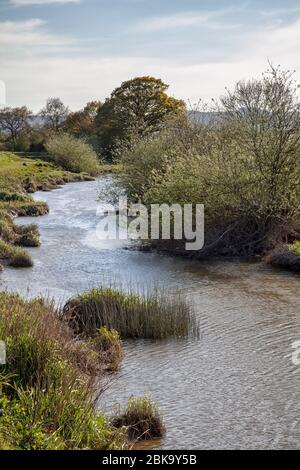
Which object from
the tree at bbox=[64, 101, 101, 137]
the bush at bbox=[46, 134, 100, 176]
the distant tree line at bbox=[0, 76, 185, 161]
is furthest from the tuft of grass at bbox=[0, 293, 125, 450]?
the tree at bbox=[64, 101, 101, 137]

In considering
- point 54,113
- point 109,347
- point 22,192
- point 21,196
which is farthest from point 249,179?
point 54,113

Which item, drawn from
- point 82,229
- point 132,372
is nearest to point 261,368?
point 132,372

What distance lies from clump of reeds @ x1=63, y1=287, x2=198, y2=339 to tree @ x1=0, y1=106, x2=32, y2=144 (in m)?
83.5

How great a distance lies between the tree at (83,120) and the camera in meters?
92.6

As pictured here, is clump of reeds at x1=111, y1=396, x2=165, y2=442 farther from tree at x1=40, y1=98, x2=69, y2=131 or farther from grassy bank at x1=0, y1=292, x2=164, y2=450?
tree at x1=40, y1=98, x2=69, y2=131

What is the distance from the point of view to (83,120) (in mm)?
95125

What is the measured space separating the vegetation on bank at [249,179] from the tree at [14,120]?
72.1 m

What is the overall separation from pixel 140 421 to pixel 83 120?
88.1m

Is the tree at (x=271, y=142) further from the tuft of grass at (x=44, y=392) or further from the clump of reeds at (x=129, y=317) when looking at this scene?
the tuft of grass at (x=44, y=392)

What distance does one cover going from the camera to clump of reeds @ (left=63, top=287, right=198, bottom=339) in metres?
15.3

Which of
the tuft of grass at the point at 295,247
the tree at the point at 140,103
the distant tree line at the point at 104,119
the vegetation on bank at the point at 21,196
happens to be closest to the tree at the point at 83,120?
the distant tree line at the point at 104,119

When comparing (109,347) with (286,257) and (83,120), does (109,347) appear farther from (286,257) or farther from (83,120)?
(83,120)

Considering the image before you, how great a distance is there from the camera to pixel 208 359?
45.3 feet
